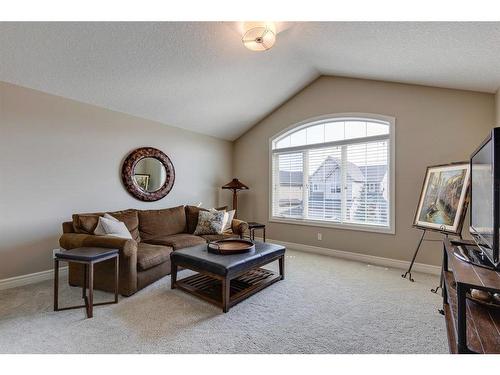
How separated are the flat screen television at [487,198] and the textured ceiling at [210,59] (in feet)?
3.49

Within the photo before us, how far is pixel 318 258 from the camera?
3928 mm

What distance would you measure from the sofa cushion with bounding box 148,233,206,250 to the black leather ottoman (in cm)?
47

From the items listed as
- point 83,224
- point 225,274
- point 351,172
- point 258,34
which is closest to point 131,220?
point 83,224

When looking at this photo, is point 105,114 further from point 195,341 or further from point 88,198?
point 195,341

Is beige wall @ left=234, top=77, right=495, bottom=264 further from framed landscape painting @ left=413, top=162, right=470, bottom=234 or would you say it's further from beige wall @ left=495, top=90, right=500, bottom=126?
framed landscape painting @ left=413, top=162, right=470, bottom=234

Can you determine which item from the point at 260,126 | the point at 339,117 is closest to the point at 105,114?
the point at 260,126

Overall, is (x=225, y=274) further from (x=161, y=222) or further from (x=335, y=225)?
(x=335, y=225)

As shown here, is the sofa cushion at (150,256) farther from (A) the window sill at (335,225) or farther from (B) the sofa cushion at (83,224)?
(A) the window sill at (335,225)

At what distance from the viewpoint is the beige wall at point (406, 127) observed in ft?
10.0

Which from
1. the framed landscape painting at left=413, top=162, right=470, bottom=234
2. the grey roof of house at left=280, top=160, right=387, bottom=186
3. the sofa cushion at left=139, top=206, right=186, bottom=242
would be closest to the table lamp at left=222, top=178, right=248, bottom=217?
the grey roof of house at left=280, top=160, right=387, bottom=186

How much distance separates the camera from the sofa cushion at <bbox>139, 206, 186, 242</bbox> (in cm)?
354

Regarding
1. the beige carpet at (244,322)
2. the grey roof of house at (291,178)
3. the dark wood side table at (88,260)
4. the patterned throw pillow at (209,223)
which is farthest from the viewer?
the grey roof of house at (291,178)

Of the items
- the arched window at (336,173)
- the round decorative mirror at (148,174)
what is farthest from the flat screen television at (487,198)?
the round decorative mirror at (148,174)
